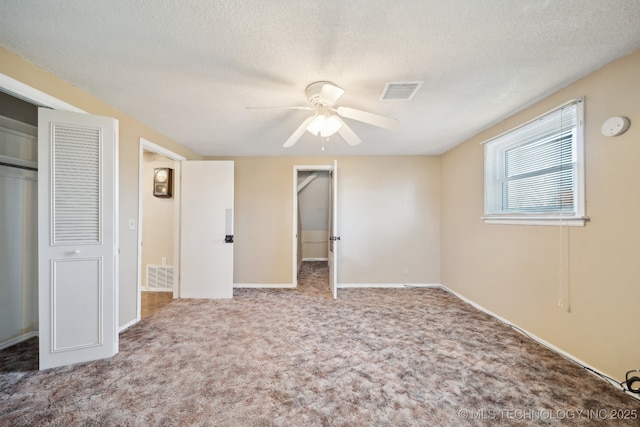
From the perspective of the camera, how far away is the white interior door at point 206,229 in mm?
3529

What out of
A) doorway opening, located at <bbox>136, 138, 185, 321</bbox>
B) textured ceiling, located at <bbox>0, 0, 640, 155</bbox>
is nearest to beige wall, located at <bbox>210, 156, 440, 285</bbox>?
doorway opening, located at <bbox>136, 138, 185, 321</bbox>


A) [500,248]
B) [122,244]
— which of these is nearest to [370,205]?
[500,248]

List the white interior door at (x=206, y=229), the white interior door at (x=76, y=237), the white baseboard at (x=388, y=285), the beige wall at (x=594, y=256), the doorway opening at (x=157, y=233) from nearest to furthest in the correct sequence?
the beige wall at (x=594, y=256) < the white interior door at (x=76, y=237) < the white interior door at (x=206, y=229) < the doorway opening at (x=157, y=233) < the white baseboard at (x=388, y=285)

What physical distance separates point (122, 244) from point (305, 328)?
7.00 ft

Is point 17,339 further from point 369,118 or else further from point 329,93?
point 369,118

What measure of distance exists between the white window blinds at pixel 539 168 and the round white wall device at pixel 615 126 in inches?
7.2

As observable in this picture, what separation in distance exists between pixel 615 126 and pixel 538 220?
89cm

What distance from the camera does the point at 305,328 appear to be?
2.55 m

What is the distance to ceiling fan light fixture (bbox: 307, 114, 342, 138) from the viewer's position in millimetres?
1857

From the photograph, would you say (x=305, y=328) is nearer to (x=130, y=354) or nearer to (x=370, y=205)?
(x=130, y=354)

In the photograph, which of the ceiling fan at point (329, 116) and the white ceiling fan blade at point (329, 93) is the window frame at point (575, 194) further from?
the white ceiling fan blade at point (329, 93)

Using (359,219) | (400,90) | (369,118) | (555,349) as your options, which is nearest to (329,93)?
(369,118)

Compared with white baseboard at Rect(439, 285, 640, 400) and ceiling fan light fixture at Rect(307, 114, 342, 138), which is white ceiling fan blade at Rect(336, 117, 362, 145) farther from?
white baseboard at Rect(439, 285, 640, 400)

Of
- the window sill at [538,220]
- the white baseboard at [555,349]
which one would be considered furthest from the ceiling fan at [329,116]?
the white baseboard at [555,349]
